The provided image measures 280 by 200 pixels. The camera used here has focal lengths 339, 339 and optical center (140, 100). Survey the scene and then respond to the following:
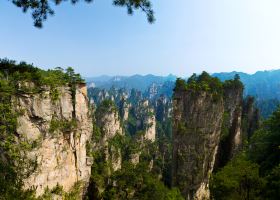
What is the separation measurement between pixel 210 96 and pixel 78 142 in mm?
16742

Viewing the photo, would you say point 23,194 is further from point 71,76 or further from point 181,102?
point 181,102

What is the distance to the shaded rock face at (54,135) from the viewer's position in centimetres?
2298

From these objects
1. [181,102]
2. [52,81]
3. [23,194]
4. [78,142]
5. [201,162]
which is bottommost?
[201,162]

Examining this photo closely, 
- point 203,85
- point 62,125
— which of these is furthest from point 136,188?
point 203,85

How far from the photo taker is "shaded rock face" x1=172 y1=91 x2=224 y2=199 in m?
38.1

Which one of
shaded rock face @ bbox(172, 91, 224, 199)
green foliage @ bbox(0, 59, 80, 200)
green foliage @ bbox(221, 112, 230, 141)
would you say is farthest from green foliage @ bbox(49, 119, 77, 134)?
green foliage @ bbox(221, 112, 230, 141)

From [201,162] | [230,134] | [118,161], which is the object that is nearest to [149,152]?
[118,161]

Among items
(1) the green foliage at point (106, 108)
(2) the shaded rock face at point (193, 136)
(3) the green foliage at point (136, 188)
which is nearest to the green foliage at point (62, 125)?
(3) the green foliage at point (136, 188)

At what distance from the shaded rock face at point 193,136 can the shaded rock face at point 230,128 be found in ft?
28.6

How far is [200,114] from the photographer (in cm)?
3794

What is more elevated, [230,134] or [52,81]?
[52,81]

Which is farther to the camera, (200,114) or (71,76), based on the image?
(200,114)

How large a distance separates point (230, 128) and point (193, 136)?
13.1 m

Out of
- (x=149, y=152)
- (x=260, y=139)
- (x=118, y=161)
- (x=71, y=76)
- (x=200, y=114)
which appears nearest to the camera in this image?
(x=71, y=76)
